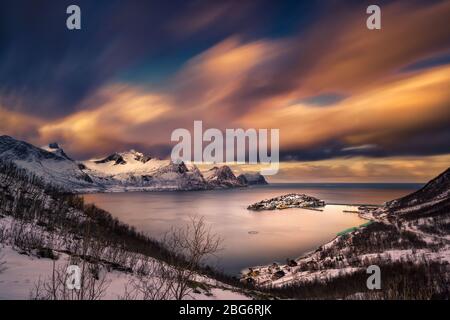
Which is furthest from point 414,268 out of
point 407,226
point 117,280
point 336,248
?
point 407,226

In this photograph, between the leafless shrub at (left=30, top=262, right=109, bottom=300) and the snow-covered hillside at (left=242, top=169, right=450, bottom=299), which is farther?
the snow-covered hillside at (left=242, top=169, right=450, bottom=299)

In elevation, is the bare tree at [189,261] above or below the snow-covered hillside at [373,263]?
above

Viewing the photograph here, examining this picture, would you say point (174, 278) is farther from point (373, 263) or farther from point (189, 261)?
point (373, 263)

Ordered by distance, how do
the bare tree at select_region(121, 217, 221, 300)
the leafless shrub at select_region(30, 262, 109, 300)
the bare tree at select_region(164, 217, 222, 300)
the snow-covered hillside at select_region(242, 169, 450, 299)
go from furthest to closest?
the snow-covered hillside at select_region(242, 169, 450, 299)
the bare tree at select_region(121, 217, 221, 300)
the bare tree at select_region(164, 217, 222, 300)
the leafless shrub at select_region(30, 262, 109, 300)

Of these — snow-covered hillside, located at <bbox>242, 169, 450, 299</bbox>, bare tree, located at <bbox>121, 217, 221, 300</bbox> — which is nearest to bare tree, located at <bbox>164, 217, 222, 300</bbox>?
bare tree, located at <bbox>121, 217, 221, 300</bbox>

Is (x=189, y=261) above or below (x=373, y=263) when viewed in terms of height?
above

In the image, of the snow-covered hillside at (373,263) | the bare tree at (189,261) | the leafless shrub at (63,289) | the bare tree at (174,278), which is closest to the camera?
the leafless shrub at (63,289)

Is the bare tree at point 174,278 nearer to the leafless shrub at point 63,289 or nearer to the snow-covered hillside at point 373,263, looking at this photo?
the leafless shrub at point 63,289

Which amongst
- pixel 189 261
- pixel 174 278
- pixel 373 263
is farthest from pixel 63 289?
pixel 373 263

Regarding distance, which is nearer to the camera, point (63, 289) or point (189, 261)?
point (63, 289)

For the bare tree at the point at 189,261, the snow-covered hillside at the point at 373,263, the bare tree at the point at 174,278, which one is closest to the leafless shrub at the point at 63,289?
the bare tree at the point at 174,278

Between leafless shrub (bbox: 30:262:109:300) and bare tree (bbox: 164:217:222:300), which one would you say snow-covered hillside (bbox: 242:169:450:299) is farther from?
leafless shrub (bbox: 30:262:109:300)

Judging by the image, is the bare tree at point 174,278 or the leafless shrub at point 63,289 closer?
the leafless shrub at point 63,289
